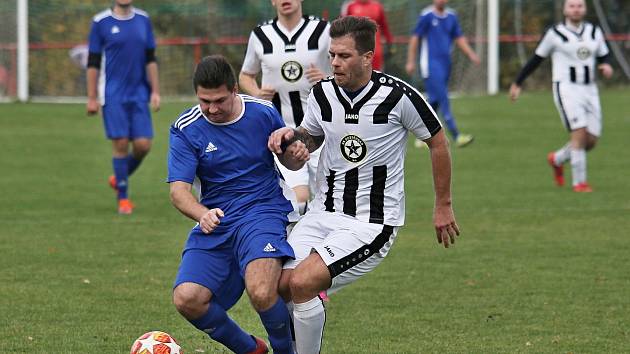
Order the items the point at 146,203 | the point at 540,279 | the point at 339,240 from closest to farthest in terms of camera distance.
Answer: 1. the point at 339,240
2. the point at 540,279
3. the point at 146,203

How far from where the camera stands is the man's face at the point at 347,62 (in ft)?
19.9

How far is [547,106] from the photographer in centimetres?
2444

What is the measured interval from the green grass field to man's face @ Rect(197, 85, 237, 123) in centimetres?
144

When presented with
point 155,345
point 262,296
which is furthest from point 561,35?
point 155,345

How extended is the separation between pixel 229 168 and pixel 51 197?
7.75 meters

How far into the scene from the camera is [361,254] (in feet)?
19.9

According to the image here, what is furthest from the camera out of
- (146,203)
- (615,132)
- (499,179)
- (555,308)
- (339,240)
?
(615,132)

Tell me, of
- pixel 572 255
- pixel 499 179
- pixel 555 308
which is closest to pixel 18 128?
pixel 499 179

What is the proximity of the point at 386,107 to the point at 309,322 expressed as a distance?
1176 millimetres

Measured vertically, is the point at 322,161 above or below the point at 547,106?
above

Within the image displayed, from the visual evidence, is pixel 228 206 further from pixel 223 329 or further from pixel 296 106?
pixel 296 106

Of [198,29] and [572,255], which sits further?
[198,29]

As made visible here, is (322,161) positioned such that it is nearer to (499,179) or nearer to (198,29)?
(499,179)

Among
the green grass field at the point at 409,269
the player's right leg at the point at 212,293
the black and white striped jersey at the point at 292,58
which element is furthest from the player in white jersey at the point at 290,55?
the player's right leg at the point at 212,293
